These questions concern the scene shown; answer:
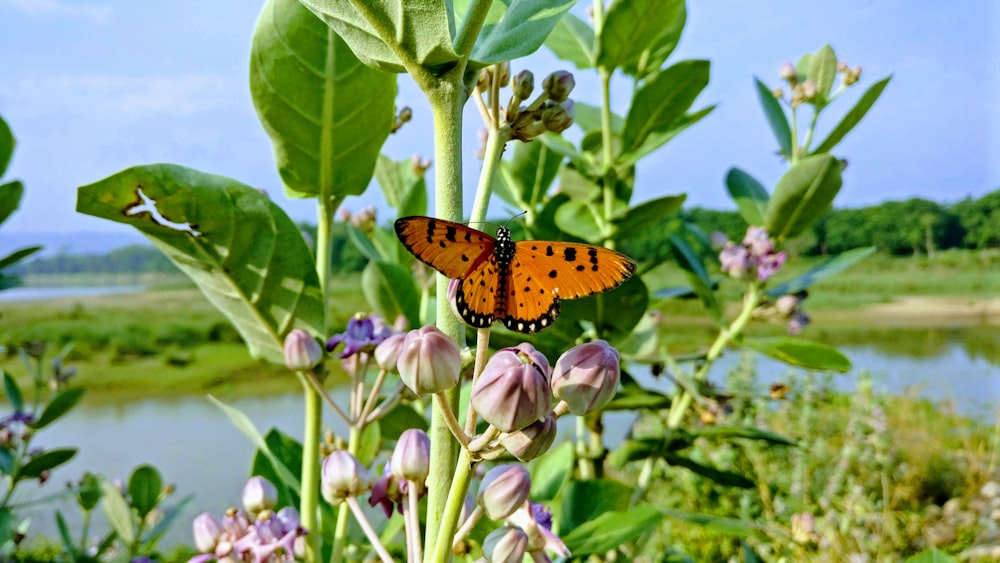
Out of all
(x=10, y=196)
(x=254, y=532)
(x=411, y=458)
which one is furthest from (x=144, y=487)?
(x=411, y=458)

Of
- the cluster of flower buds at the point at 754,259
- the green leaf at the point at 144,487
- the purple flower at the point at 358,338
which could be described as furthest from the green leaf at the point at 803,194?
the green leaf at the point at 144,487

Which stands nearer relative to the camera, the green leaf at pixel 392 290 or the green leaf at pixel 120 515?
A: the green leaf at pixel 392 290

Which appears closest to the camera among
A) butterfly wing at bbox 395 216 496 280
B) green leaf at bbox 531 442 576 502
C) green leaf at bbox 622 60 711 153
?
butterfly wing at bbox 395 216 496 280

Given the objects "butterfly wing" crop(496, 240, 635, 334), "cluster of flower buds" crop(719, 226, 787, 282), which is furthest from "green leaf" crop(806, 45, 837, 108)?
"butterfly wing" crop(496, 240, 635, 334)

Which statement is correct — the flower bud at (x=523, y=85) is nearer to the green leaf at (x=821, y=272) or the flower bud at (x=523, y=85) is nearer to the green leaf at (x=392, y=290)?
the green leaf at (x=392, y=290)

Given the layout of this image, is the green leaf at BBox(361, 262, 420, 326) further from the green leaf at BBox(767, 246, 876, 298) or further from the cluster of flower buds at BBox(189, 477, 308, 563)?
the green leaf at BBox(767, 246, 876, 298)

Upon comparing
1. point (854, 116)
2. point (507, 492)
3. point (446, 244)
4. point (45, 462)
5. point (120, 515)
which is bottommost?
point (120, 515)

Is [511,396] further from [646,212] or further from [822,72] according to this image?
[822,72]
